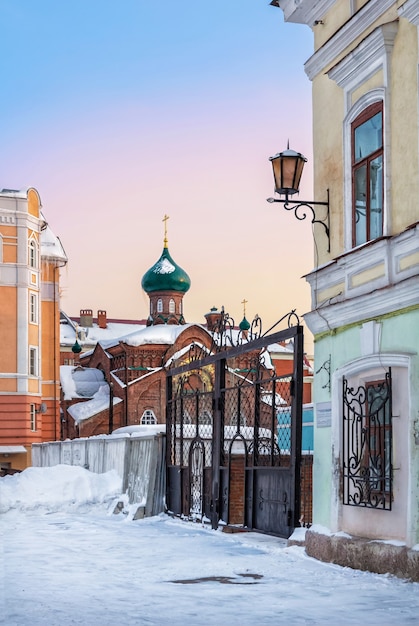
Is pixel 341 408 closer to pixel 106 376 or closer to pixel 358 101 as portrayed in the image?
pixel 358 101

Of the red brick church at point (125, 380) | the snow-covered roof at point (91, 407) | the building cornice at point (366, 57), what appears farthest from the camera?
the red brick church at point (125, 380)

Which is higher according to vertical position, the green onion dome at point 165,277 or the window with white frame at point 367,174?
the green onion dome at point 165,277

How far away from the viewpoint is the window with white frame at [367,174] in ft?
34.3

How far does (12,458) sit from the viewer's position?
35656mm

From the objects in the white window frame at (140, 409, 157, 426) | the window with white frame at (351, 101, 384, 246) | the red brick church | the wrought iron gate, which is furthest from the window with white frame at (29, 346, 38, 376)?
the window with white frame at (351, 101, 384, 246)

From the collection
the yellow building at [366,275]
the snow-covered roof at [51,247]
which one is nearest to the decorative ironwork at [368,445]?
the yellow building at [366,275]

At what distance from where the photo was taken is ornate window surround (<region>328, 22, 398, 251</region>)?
10.0 metres

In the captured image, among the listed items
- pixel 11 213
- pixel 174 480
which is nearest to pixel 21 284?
pixel 11 213

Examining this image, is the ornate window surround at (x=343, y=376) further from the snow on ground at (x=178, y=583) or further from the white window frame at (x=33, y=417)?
the white window frame at (x=33, y=417)

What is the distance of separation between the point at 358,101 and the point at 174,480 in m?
8.97

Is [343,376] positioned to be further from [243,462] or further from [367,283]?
[243,462]

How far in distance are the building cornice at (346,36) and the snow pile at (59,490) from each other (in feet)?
32.5

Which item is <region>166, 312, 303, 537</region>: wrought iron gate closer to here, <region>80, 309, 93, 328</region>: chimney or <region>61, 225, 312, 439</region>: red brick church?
<region>61, 225, 312, 439</region>: red brick church

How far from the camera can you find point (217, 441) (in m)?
15.3
